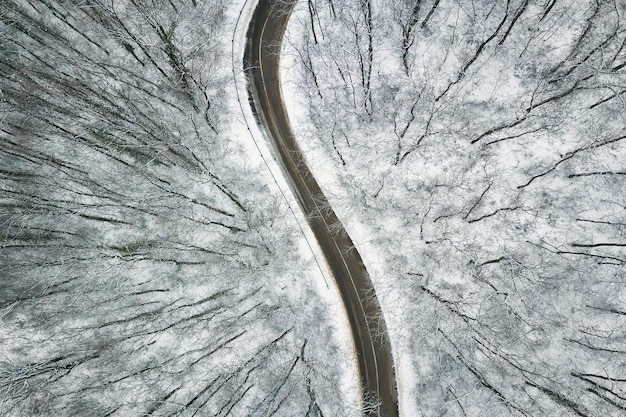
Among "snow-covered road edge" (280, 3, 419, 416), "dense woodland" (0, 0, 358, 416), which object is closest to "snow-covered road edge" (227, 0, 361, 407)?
"dense woodland" (0, 0, 358, 416)

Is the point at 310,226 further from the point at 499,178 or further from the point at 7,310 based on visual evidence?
the point at 7,310

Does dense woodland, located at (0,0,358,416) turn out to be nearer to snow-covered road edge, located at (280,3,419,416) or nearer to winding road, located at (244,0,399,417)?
winding road, located at (244,0,399,417)

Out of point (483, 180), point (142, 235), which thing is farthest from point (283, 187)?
point (483, 180)

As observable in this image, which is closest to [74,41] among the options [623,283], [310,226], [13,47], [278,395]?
[13,47]

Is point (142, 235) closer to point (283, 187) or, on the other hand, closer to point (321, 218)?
point (283, 187)

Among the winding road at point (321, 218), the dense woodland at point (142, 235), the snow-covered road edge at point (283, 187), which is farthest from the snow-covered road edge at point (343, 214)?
the dense woodland at point (142, 235)

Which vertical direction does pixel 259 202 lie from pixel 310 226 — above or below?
above

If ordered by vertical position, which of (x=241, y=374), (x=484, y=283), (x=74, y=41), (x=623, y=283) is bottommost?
(x=623, y=283)

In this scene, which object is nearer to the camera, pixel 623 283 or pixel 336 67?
pixel 623 283

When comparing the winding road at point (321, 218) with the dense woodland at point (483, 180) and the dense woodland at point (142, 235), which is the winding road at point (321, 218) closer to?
the dense woodland at point (483, 180)
